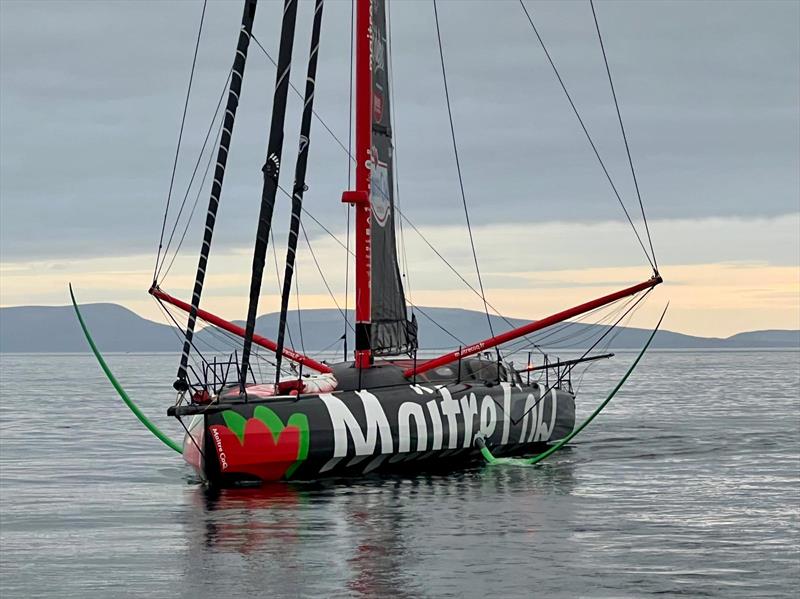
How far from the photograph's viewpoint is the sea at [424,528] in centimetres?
1553

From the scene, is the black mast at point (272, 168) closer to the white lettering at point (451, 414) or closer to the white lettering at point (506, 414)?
the white lettering at point (451, 414)

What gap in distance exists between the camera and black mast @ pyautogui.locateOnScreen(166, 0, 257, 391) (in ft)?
73.3

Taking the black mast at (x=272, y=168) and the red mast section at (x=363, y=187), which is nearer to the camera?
the black mast at (x=272, y=168)

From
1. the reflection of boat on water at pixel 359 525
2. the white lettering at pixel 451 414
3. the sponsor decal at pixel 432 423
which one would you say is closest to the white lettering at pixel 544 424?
the sponsor decal at pixel 432 423

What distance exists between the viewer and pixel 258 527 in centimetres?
1970

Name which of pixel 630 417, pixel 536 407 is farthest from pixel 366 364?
pixel 630 417

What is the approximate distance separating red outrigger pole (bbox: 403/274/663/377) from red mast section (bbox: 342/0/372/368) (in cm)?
134

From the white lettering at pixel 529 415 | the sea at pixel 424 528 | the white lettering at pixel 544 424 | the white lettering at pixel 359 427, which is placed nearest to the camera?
the sea at pixel 424 528

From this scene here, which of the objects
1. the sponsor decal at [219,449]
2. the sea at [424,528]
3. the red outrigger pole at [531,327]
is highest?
the red outrigger pole at [531,327]

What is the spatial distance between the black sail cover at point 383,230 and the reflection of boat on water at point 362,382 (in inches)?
1.8

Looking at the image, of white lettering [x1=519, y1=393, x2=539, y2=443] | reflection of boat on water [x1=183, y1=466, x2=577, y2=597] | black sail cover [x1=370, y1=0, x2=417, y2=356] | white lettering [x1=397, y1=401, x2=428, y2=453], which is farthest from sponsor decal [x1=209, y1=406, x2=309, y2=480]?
white lettering [x1=519, y1=393, x2=539, y2=443]

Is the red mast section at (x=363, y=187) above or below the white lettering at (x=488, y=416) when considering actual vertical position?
above

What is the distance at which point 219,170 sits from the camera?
23375 mm

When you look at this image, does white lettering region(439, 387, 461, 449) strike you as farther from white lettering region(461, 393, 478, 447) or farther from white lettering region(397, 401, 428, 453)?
white lettering region(397, 401, 428, 453)
